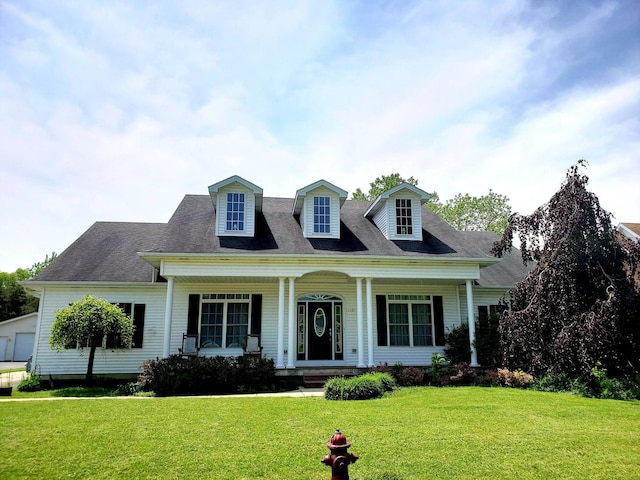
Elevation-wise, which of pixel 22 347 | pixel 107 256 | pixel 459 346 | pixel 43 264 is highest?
pixel 43 264

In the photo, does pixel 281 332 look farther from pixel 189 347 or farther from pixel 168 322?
pixel 168 322

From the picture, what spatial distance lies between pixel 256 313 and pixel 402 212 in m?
6.50

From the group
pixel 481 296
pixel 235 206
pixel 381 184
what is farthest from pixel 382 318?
pixel 381 184

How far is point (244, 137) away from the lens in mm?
11086

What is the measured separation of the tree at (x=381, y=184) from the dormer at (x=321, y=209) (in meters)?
18.1

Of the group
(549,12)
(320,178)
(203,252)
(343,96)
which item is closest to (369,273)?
(320,178)

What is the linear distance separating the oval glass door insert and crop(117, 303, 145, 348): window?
19.6 ft

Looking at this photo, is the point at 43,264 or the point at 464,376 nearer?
the point at 464,376

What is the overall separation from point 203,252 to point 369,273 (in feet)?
17.9

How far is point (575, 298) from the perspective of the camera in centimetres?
1127

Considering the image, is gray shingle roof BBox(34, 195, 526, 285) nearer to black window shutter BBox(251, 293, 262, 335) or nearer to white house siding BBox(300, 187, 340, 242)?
white house siding BBox(300, 187, 340, 242)

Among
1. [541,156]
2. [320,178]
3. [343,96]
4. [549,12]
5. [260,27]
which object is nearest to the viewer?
[260,27]

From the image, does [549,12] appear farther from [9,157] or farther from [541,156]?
[9,157]

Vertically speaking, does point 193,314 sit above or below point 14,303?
below
